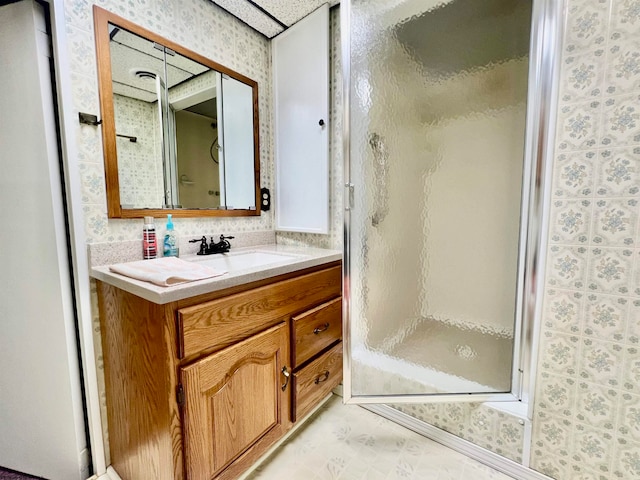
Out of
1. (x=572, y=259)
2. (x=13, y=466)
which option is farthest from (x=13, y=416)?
(x=572, y=259)

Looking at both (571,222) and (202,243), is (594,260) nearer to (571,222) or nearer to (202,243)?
(571,222)

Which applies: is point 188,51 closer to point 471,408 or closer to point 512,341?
point 512,341

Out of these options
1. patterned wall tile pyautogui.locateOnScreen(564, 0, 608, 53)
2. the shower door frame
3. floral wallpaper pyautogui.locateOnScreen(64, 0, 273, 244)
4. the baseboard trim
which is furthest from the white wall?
patterned wall tile pyautogui.locateOnScreen(564, 0, 608, 53)

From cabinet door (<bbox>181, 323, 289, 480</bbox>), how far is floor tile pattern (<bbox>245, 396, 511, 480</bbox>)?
0.16 meters

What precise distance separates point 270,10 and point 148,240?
1206mm

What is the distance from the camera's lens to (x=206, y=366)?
2.67 ft

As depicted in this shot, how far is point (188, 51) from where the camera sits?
1229 millimetres

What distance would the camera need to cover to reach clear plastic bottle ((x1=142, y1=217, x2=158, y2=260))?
1105 millimetres

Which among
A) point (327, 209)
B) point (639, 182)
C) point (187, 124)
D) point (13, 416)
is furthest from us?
point (327, 209)

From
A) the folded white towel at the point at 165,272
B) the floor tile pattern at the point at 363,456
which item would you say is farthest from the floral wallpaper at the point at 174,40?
the floor tile pattern at the point at 363,456

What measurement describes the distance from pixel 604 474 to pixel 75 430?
1.79 metres

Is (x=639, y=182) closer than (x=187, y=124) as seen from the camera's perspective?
Yes

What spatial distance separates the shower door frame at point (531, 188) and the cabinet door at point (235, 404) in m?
0.29

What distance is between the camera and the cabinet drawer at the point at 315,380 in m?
1.14
